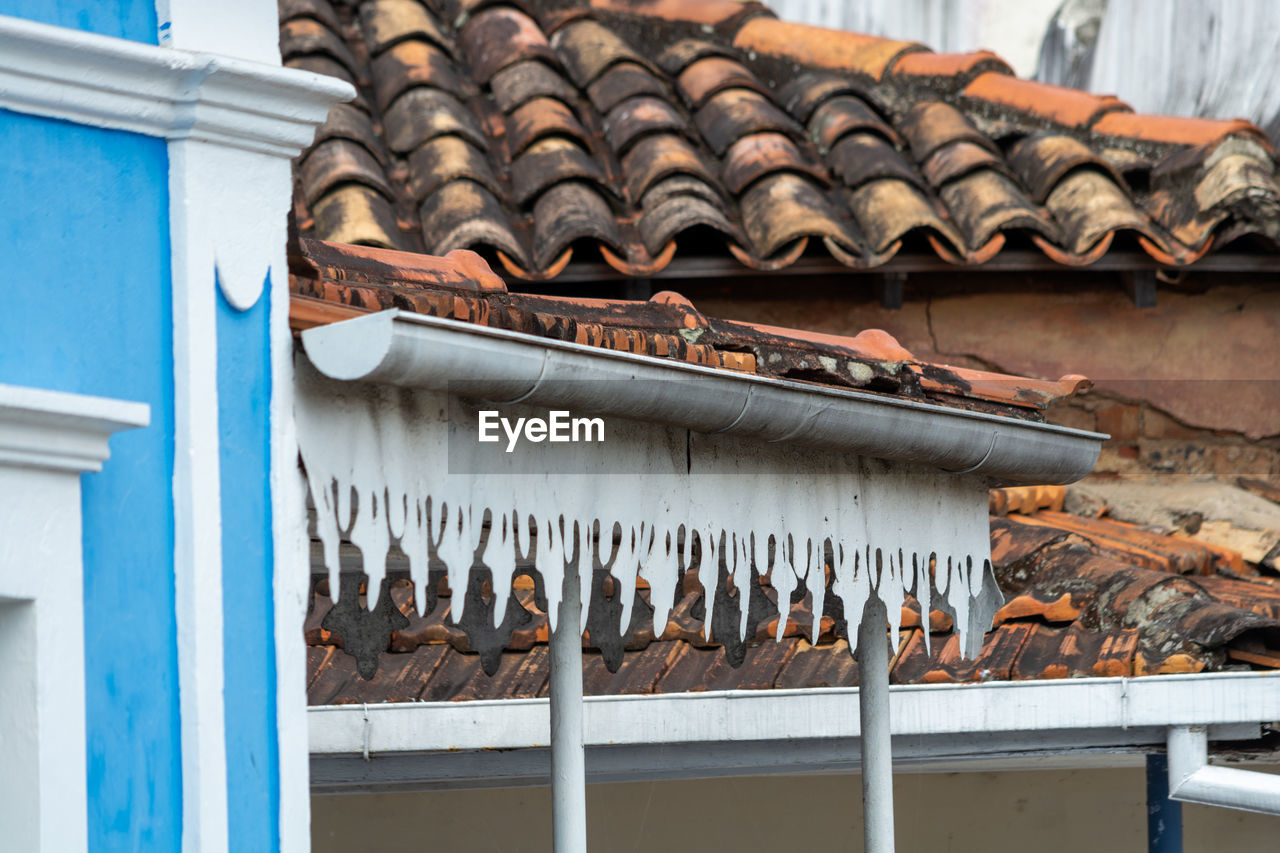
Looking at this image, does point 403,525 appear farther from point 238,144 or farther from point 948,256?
point 948,256

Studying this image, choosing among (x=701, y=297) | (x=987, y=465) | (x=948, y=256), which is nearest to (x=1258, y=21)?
(x=948, y=256)

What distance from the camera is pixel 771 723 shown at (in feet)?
12.0

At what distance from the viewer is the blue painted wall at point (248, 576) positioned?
2.21 meters

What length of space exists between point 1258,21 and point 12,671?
567cm

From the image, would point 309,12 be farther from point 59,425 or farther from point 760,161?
point 59,425

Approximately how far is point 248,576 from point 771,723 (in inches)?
67.2

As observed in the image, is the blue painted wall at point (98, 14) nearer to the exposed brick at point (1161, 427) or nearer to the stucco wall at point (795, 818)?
the stucco wall at point (795, 818)

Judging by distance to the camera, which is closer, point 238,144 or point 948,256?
point 238,144

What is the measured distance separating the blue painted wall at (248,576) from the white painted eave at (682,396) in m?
0.11

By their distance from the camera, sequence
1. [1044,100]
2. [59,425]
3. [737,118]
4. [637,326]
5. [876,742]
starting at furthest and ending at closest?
[1044,100], [737,118], [876,742], [637,326], [59,425]

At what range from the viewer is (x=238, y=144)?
228 cm

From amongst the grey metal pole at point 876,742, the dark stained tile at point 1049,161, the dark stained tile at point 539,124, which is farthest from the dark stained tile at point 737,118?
the grey metal pole at point 876,742

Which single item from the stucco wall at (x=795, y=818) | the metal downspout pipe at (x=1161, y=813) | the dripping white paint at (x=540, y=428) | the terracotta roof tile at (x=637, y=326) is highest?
the terracotta roof tile at (x=637, y=326)

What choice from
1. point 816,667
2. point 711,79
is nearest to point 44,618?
point 816,667
